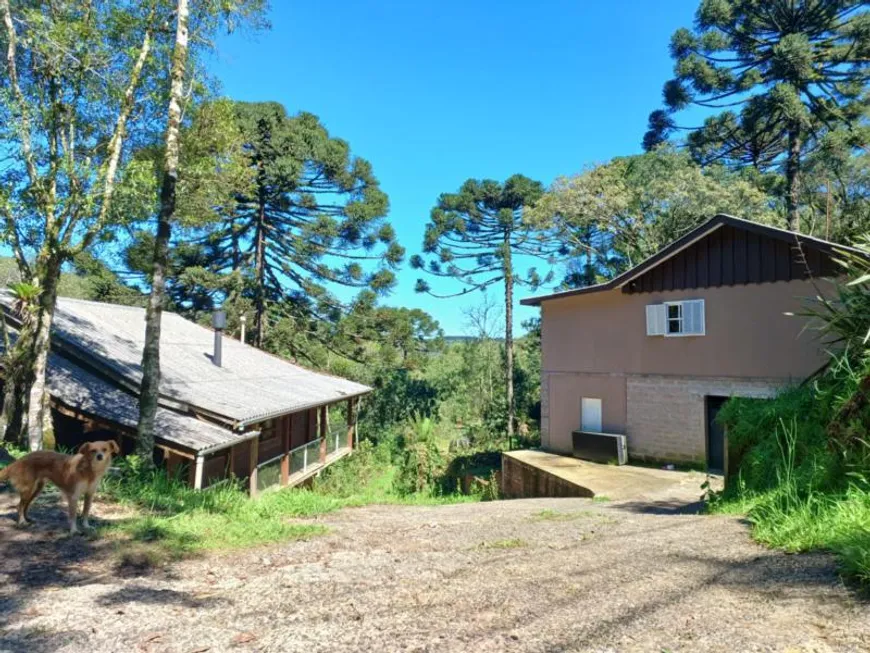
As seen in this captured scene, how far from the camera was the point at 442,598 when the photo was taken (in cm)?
311

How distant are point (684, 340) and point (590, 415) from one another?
343cm

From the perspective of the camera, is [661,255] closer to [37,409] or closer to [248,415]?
[248,415]

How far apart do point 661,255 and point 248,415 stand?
10.7 meters

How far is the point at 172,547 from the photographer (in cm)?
420

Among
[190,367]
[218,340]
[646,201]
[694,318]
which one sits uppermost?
[646,201]

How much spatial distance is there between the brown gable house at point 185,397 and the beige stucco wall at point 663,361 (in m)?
7.17

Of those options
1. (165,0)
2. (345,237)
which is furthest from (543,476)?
(345,237)

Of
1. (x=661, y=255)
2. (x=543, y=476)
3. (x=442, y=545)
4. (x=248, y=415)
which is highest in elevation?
(x=661, y=255)

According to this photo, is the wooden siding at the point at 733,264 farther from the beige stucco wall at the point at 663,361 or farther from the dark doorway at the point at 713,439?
the dark doorway at the point at 713,439

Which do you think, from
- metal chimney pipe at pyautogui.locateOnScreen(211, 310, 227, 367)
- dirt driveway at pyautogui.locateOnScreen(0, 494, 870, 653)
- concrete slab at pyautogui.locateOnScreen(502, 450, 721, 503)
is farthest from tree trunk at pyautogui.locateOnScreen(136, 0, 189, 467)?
concrete slab at pyautogui.locateOnScreen(502, 450, 721, 503)

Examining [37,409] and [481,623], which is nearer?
[481,623]

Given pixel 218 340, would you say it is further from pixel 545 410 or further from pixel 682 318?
pixel 682 318

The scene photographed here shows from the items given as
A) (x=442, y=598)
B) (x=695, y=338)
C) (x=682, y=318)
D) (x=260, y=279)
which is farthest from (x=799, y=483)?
(x=260, y=279)

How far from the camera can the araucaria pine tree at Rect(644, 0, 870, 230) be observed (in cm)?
2019
